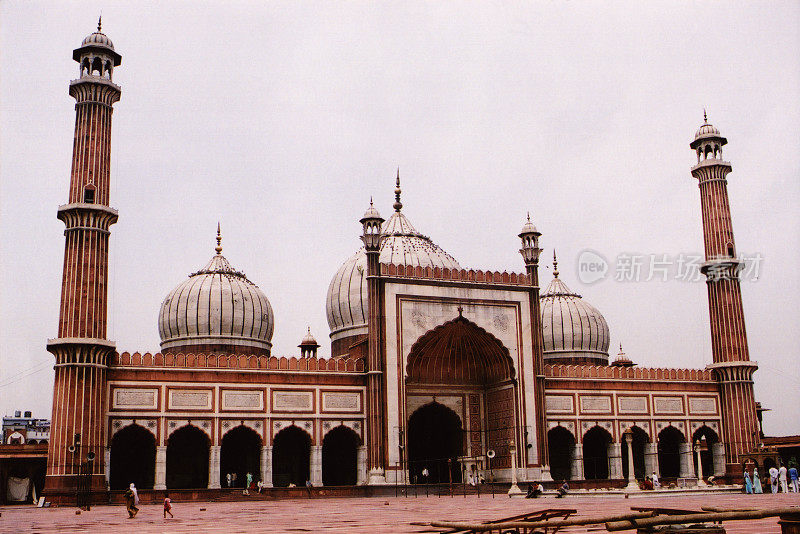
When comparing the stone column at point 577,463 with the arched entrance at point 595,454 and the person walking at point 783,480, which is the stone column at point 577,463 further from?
the person walking at point 783,480

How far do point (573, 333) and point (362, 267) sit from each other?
29.4 feet

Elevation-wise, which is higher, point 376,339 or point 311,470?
point 376,339

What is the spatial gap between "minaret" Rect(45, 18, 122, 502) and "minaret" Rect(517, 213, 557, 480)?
11685mm

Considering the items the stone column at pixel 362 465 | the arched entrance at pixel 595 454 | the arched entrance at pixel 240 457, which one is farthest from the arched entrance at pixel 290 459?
the arched entrance at pixel 595 454

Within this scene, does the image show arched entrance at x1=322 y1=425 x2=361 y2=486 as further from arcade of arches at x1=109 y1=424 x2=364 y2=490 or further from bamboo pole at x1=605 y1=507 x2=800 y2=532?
bamboo pole at x1=605 y1=507 x2=800 y2=532

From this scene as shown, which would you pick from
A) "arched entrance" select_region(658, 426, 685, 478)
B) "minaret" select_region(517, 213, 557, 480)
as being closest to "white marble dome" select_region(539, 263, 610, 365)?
"arched entrance" select_region(658, 426, 685, 478)

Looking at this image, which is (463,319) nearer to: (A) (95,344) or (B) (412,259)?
(B) (412,259)

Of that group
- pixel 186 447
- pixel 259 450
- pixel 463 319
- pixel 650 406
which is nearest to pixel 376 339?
pixel 463 319

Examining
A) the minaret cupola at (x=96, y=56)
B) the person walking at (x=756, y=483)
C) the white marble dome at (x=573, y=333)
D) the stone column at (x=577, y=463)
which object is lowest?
the person walking at (x=756, y=483)

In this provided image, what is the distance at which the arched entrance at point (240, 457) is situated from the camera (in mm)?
24500

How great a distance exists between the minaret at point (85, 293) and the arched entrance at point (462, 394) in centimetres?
871

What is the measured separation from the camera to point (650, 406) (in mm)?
27281

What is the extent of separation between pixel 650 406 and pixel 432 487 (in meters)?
8.63

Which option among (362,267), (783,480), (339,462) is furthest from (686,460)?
(362,267)
